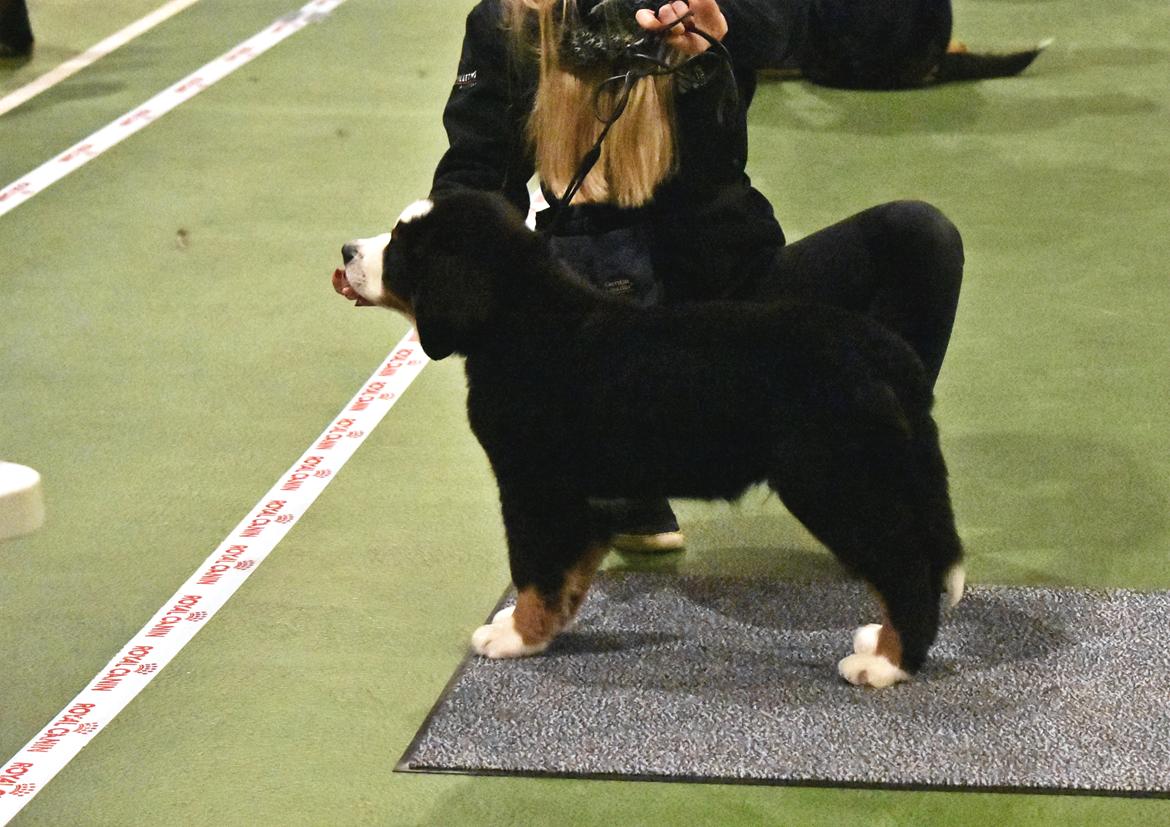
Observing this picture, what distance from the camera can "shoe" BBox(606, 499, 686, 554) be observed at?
137 inches

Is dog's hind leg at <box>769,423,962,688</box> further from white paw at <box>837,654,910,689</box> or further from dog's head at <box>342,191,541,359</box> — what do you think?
dog's head at <box>342,191,541,359</box>

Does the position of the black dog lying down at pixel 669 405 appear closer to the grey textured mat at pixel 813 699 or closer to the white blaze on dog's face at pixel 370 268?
the white blaze on dog's face at pixel 370 268

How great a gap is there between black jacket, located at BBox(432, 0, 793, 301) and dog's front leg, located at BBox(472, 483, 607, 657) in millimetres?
649

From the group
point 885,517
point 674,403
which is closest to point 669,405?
point 674,403

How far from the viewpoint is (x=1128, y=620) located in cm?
308

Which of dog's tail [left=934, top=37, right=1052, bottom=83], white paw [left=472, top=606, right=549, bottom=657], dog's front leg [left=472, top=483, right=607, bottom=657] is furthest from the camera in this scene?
dog's tail [left=934, top=37, right=1052, bottom=83]

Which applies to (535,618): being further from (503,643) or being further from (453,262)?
(453,262)

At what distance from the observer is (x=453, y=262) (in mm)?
2760

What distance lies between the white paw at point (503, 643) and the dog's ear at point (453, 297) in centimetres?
60

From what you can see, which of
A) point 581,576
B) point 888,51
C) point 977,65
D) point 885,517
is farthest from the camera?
point 977,65

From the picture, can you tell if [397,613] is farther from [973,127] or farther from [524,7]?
[973,127]

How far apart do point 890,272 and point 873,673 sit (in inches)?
34.8

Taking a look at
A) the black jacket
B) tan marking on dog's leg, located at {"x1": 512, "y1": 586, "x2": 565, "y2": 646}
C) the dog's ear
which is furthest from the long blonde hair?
tan marking on dog's leg, located at {"x1": 512, "y1": 586, "x2": 565, "y2": 646}

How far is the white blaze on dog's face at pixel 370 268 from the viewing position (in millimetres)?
2842
